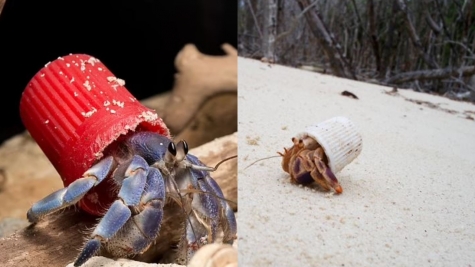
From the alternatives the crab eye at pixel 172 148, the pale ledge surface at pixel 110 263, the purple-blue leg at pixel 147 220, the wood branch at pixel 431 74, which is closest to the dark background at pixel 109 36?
the crab eye at pixel 172 148

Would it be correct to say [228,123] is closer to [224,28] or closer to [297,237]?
[224,28]

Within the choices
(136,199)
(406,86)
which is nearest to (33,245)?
(136,199)

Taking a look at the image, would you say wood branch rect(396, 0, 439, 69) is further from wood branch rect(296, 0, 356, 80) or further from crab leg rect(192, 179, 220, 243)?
crab leg rect(192, 179, 220, 243)

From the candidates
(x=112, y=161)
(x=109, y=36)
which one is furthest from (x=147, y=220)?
(x=109, y=36)

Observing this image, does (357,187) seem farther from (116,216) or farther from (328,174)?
(116,216)

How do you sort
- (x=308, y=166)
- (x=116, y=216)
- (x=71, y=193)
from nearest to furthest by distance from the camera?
(x=308, y=166), (x=116, y=216), (x=71, y=193)

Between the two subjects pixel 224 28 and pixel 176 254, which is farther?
pixel 176 254
